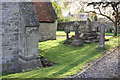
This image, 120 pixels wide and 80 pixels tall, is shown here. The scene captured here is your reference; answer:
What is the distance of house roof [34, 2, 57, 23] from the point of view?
1892 centimetres

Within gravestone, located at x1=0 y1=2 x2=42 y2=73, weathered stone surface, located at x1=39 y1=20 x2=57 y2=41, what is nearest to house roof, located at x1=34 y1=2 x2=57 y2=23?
weathered stone surface, located at x1=39 y1=20 x2=57 y2=41

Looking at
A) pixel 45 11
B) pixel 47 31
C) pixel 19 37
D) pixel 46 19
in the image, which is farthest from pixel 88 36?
pixel 19 37

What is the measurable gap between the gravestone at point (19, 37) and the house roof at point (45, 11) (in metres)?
8.96

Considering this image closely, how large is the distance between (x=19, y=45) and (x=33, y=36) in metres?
1.17

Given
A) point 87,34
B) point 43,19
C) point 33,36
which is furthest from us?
point 43,19

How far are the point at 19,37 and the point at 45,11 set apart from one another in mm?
9736

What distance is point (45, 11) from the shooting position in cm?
1925

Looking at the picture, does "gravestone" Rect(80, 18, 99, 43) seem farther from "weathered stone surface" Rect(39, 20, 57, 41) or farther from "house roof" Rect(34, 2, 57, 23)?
"house roof" Rect(34, 2, 57, 23)

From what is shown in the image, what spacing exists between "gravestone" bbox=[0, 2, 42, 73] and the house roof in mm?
8960

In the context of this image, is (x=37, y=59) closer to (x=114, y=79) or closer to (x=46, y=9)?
(x=114, y=79)

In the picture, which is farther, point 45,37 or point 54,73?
point 45,37

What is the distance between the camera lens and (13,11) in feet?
32.4

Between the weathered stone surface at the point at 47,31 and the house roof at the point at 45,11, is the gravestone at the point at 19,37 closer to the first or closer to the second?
the weathered stone surface at the point at 47,31

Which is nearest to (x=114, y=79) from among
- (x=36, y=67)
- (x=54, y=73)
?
(x=54, y=73)
